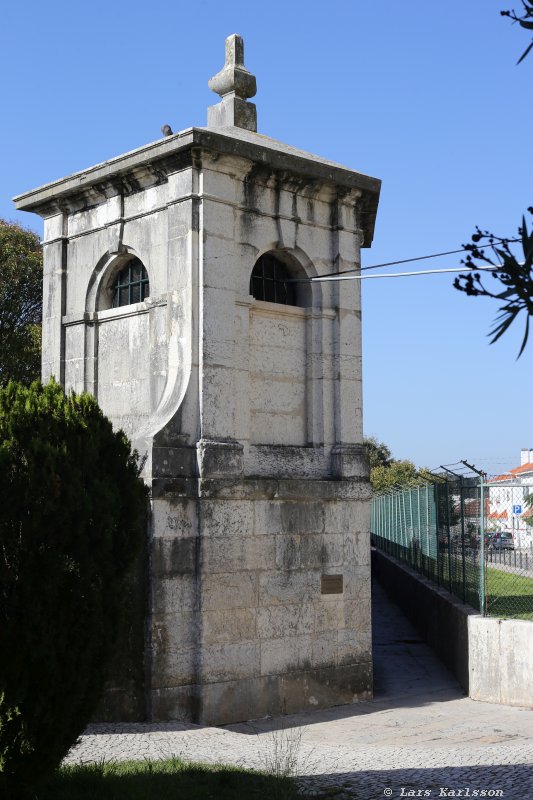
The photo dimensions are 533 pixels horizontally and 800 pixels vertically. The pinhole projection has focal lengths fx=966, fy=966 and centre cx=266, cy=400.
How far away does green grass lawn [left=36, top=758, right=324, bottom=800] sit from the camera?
257 inches

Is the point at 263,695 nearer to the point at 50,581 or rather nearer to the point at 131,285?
the point at 131,285

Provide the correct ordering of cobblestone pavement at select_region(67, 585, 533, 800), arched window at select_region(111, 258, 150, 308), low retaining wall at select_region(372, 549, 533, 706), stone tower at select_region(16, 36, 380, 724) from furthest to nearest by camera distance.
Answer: arched window at select_region(111, 258, 150, 308), low retaining wall at select_region(372, 549, 533, 706), stone tower at select_region(16, 36, 380, 724), cobblestone pavement at select_region(67, 585, 533, 800)

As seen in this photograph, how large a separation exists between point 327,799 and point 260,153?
6.87 m

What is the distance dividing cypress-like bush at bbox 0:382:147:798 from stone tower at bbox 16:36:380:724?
3402mm

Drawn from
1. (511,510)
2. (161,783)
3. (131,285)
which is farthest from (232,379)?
(161,783)

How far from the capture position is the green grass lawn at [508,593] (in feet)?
39.2

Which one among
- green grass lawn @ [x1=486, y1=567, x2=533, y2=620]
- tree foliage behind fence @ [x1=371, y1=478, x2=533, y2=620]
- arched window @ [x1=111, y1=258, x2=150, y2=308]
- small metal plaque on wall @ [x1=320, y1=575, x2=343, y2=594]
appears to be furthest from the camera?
green grass lawn @ [x1=486, y1=567, x2=533, y2=620]

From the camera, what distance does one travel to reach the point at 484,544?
1196 centimetres

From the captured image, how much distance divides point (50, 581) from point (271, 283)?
251 inches

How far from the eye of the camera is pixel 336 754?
8539 mm

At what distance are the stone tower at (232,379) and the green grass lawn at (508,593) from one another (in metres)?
1.77

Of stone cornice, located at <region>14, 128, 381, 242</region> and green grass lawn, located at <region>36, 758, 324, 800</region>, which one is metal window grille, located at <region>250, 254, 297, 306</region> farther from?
green grass lawn, located at <region>36, 758, 324, 800</region>

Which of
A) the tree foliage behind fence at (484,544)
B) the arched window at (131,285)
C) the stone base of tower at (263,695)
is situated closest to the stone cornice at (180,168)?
the arched window at (131,285)

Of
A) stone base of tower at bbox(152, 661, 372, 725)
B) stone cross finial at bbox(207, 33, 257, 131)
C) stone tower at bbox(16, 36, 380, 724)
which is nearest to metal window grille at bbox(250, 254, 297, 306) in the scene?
stone tower at bbox(16, 36, 380, 724)
